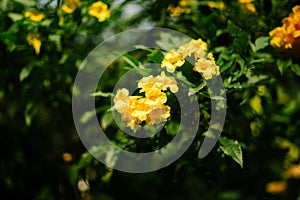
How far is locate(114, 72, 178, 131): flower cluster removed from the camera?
1430mm

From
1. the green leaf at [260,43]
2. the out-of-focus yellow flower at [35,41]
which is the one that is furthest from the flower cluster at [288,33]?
the out-of-focus yellow flower at [35,41]

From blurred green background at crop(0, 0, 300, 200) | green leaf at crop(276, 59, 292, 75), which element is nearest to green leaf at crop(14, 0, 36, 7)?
blurred green background at crop(0, 0, 300, 200)

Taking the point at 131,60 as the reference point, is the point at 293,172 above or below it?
below

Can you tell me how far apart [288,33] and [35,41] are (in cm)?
106

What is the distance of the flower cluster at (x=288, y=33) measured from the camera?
1.68 metres

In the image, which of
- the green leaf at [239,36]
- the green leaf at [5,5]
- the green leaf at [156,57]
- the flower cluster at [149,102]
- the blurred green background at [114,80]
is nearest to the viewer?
the flower cluster at [149,102]

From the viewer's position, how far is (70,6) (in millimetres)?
1990

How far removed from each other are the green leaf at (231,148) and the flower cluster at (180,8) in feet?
2.47

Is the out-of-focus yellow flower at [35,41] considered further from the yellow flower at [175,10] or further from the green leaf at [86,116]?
the yellow flower at [175,10]

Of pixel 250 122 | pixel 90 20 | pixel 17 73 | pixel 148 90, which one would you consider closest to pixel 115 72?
pixel 90 20

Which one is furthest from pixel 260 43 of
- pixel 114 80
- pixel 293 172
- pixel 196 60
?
pixel 293 172

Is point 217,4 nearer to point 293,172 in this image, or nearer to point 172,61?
point 172,61

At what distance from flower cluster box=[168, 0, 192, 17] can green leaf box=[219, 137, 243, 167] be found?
75 centimetres

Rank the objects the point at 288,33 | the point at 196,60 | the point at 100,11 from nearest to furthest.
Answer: the point at 196,60, the point at 288,33, the point at 100,11
